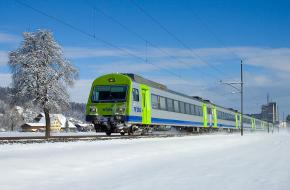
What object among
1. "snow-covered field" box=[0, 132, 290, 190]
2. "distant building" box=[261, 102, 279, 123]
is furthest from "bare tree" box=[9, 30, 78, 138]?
"distant building" box=[261, 102, 279, 123]

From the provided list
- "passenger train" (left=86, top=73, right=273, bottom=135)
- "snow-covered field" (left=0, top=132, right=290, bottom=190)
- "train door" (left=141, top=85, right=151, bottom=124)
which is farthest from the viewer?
"train door" (left=141, top=85, right=151, bottom=124)

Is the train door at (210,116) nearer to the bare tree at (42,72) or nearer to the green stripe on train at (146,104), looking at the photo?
the bare tree at (42,72)

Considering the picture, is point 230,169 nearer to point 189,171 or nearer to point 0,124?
point 189,171

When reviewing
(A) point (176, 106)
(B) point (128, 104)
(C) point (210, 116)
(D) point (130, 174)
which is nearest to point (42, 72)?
(A) point (176, 106)

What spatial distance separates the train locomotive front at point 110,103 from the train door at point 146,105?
5.78ft

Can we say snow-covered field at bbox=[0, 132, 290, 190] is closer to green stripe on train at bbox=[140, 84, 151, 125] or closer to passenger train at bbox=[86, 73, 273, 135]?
passenger train at bbox=[86, 73, 273, 135]

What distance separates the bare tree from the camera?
127 ft

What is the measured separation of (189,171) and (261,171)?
4.85 feet

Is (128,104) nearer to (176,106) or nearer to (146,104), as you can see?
(146,104)

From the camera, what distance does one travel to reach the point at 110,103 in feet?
87.6

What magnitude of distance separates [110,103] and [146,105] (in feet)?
8.85

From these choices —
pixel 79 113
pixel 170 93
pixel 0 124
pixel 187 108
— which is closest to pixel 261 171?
pixel 170 93

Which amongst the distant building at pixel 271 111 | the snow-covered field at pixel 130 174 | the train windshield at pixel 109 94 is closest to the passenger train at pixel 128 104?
the train windshield at pixel 109 94

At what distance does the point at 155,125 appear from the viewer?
1204 inches
